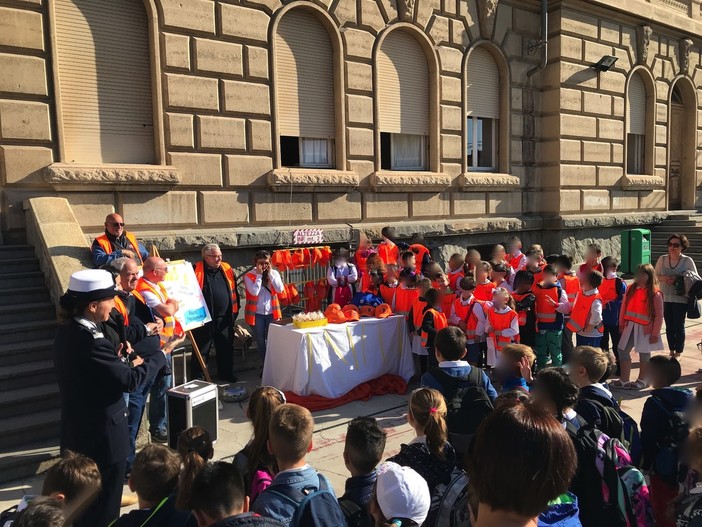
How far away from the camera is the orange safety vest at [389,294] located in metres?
8.88

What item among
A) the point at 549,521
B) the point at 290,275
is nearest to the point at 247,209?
the point at 290,275

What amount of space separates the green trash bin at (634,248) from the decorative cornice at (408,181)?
6.59 meters

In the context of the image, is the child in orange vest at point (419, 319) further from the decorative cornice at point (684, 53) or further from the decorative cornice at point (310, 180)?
the decorative cornice at point (684, 53)

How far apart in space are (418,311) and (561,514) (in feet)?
18.6

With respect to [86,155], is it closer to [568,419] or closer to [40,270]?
[40,270]

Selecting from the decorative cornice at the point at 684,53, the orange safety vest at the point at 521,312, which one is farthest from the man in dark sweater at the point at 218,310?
the decorative cornice at the point at 684,53

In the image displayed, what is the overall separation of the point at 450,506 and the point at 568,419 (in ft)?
3.51

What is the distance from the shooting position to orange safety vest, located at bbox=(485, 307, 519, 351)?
7.66 metres

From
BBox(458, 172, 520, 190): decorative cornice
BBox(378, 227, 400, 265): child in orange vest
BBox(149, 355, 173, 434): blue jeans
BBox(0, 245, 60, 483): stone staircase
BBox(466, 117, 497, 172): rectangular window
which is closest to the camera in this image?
BBox(0, 245, 60, 483): stone staircase

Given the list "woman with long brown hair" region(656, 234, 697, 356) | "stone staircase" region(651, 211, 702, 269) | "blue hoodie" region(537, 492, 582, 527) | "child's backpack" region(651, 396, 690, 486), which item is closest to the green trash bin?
"stone staircase" region(651, 211, 702, 269)

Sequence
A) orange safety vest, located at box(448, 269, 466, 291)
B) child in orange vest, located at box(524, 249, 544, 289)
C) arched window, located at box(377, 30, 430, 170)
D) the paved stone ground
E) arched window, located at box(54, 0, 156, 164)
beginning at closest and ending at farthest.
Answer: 1. the paved stone ground
2. child in orange vest, located at box(524, 249, 544, 289)
3. arched window, located at box(54, 0, 156, 164)
4. orange safety vest, located at box(448, 269, 466, 291)
5. arched window, located at box(377, 30, 430, 170)

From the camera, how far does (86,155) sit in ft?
30.1

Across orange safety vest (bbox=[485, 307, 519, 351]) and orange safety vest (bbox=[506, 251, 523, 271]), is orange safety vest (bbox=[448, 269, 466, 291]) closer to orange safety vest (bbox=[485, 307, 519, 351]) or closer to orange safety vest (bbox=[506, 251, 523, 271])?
orange safety vest (bbox=[485, 307, 519, 351])

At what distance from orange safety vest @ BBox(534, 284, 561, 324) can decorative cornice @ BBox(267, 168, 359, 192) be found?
15.8 feet
